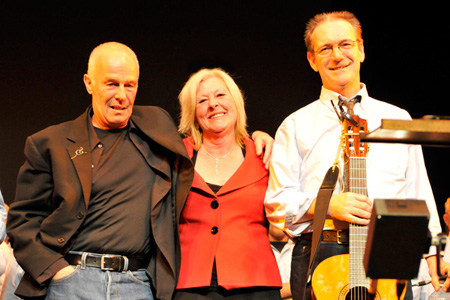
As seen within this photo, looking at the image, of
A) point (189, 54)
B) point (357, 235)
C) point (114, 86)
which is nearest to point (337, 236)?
point (357, 235)

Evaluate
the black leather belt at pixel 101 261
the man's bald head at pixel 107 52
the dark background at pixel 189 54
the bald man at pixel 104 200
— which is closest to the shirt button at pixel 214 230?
the bald man at pixel 104 200

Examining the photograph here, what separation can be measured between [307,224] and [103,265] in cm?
97

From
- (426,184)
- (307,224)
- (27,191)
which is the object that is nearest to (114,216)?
(27,191)

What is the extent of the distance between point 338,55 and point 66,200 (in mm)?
1476

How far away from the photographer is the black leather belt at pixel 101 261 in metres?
2.90

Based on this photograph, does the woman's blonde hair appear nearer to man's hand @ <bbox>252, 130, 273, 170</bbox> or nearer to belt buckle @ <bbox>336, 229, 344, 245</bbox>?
man's hand @ <bbox>252, 130, 273, 170</bbox>

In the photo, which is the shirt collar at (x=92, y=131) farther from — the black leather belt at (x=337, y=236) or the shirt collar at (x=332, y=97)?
the black leather belt at (x=337, y=236)

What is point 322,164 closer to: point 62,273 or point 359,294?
point 359,294

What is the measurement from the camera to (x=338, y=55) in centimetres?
309

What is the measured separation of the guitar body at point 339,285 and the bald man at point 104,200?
725mm

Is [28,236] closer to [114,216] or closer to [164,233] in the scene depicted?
[114,216]

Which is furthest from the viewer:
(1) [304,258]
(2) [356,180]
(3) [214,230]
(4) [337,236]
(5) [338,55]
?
(3) [214,230]

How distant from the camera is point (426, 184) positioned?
3.02 metres

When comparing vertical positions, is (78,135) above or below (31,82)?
below
